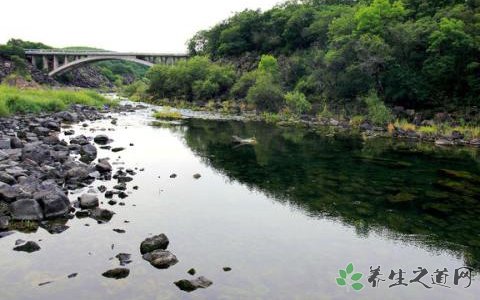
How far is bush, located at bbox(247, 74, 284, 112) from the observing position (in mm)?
57750

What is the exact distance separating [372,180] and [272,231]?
9.05 m

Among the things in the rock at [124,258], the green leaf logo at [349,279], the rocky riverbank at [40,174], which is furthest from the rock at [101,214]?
the green leaf logo at [349,279]

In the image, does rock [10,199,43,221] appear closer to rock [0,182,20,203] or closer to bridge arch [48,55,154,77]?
rock [0,182,20,203]

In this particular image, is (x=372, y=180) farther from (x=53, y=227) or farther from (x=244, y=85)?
(x=244, y=85)

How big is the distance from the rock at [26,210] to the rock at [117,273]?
421cm

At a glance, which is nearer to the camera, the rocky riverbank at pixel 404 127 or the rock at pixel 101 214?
the rock at pixel 101 214

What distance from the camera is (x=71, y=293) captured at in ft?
29.0

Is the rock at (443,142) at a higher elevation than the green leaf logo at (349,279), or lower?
higher

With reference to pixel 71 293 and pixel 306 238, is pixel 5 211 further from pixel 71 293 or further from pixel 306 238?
pixel 306 238

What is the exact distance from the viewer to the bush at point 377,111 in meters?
42.7

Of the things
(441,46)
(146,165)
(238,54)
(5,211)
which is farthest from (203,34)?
(5,211)

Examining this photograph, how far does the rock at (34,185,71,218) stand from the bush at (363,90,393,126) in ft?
118

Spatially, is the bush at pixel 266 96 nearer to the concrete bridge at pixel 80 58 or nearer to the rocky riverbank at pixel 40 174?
the rocky riverbank at pixel 40 174

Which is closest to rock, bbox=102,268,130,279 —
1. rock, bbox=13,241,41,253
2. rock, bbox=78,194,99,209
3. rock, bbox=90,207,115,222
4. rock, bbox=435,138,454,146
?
rock, bbox=13,241,41,253
